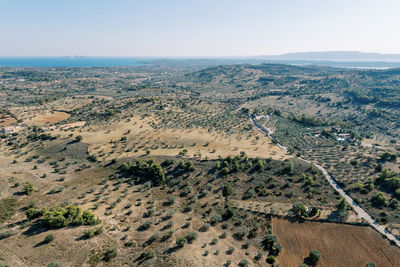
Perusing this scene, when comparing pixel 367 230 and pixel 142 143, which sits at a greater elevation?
pixel 142 143

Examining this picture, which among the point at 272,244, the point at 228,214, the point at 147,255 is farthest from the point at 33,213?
the point at 272,244

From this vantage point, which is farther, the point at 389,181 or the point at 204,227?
the point at 389,181

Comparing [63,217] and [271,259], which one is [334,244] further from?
[63,217]

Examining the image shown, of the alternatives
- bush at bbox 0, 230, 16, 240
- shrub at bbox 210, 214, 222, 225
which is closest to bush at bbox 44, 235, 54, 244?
bush at bbox 0, 230, 16, 240

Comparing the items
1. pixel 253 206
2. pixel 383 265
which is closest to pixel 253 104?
pixel 253 206

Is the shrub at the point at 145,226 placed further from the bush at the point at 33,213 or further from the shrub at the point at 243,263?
the bush at the point at 33,213

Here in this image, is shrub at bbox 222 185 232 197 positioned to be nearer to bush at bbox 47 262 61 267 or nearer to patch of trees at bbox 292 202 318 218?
patch of trees at bbox 292 202 318 218

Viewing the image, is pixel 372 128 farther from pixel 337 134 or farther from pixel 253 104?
pixel 253 104
